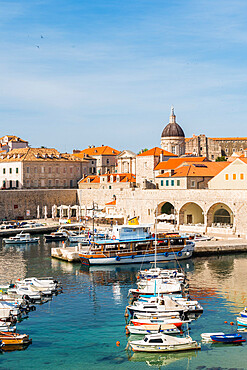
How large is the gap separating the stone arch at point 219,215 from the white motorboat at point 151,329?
3374 centimetres

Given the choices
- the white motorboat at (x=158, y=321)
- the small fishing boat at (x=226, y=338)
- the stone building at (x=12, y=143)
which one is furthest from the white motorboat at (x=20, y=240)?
the stone building at (x=12, y=143)

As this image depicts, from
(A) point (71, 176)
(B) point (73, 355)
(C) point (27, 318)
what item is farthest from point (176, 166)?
(B) point (73, 355)

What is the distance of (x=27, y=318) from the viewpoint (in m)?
29.6

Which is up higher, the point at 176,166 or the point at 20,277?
the point at 176,166

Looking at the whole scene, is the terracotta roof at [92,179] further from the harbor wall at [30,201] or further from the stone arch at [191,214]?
the stone arch at [191,214]


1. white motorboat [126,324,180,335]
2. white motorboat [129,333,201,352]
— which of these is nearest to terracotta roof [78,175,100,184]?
white motorboat [126,324,180,335]

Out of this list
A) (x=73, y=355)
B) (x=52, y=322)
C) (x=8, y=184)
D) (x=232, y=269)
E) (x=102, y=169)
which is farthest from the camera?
(x=102, y=169)

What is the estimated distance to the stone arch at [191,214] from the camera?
212 feet

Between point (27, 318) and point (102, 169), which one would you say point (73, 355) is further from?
point (102, 169)

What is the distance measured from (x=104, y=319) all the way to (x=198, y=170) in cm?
4052

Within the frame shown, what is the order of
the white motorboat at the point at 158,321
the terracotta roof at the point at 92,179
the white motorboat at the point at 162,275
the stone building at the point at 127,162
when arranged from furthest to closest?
the stone building at the point at 127,162 → the terracotta roof at the point at 92,179 → the white motorboat at the point at 162,275 → the white motorboat at the point at 158,321

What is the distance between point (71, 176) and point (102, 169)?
10.9 m

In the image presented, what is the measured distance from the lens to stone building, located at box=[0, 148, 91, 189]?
83000mm

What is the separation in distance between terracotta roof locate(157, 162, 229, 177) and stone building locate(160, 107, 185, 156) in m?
26.8
